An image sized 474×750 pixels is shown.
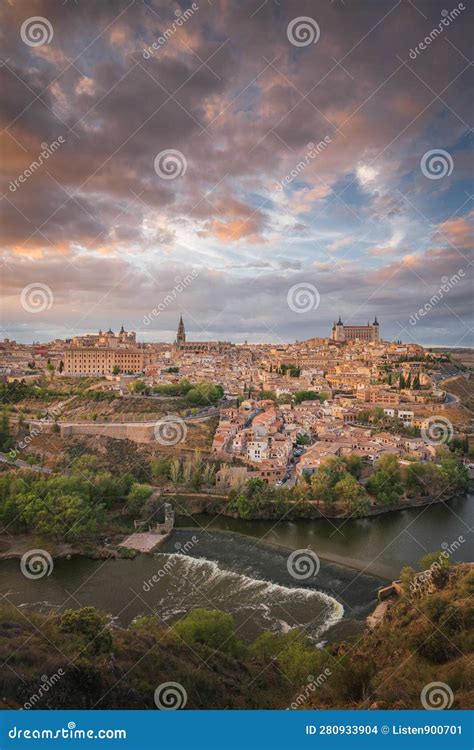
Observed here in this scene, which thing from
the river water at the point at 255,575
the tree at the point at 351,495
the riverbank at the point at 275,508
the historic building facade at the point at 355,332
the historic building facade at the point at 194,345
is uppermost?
the historic building facade at the point at 355,332

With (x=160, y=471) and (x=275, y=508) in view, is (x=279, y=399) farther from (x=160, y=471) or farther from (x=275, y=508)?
(x=275, y=508)

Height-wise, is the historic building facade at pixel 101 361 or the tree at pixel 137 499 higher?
the historic building facade at pixel 101 361

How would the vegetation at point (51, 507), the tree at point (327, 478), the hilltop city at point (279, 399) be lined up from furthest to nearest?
the hilltop city at point (279, 399) < the tree at point (327, 478) < the vegetation at point (51, 507)

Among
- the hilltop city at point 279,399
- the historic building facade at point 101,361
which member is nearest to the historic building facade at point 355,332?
the hilltop city at point 279,399

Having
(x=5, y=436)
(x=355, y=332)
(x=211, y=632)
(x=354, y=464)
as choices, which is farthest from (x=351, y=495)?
(x=355, y=332)

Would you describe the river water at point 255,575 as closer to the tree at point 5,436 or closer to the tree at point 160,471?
the tree at point 160,471

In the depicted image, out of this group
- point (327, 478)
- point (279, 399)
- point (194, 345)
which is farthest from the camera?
point (194, 345)

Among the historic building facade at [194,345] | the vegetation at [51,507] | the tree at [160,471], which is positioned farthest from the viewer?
the historic building facade at [194,345]

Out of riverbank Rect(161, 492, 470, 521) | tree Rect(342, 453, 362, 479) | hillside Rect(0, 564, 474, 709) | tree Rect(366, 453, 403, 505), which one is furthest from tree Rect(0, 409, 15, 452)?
tree Rect(366, 453, 403, 505)
